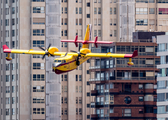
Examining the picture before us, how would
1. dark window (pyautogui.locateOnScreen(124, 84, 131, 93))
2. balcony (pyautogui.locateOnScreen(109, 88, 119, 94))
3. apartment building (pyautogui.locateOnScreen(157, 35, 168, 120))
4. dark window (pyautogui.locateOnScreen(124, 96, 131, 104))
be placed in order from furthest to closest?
1. balcony (pyautogui.locateOnScreen(109, 88, 119, 94))
2. dark window (pyautogui.locateOnScreen(124, 84, 131, 93))
3. dark window (pyautogui.locateOnScreen(124, 96, 131, 104))
4. apartment building (pyautogui.locateOnScreen(157, 35, 168, 120))

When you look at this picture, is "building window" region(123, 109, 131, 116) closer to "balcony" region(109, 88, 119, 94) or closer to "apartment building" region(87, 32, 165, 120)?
"apartment building" region(87, 32, 165, 120)

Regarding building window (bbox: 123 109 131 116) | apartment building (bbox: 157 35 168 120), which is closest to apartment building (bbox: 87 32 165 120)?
building window (bbox: 123 109 131 116)

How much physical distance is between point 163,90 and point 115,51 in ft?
127

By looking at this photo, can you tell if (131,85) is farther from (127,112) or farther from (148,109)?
(148,109)

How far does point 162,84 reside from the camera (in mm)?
150375

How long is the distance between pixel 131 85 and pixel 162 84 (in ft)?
113

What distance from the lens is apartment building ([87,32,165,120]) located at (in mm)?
181625

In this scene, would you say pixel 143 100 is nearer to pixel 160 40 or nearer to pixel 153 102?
pixel 153 102

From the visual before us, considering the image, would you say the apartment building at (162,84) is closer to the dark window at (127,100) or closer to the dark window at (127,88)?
the dark window at (127,100)

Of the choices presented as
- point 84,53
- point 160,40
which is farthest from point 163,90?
point 84,53

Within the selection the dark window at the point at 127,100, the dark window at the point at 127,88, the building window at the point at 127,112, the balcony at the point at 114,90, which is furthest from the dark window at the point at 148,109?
the balcony at the point at 114,90

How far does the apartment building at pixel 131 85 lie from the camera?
18162 centimetres

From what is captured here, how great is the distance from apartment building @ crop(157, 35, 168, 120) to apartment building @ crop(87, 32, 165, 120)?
3190 centimetres

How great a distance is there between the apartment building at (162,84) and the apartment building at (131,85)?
3190 centimetres
